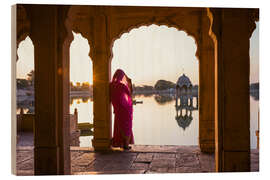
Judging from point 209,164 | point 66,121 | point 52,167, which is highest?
point 66,121

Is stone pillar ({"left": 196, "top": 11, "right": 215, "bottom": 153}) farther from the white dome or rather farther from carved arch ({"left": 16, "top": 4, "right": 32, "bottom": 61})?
the white dome

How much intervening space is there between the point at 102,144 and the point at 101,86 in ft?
4.54

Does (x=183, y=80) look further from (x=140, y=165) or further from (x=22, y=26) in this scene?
(x=140, y=165)

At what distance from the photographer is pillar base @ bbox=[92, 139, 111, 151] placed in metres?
5.35

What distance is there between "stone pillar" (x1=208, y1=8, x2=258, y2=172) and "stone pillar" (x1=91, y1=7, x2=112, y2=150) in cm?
312

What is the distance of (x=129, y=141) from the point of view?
5.40 metres

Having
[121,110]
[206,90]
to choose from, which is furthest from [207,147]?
[121,110]

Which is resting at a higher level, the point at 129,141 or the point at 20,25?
the point at 20,25

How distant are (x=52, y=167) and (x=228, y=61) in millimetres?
2575

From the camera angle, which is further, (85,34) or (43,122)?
(85,34)

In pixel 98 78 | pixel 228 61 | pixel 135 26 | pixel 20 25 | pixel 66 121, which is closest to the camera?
pixel 228 61

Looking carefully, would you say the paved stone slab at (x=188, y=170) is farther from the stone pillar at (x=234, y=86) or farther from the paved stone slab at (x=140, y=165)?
the stone pillar at (x=234, y=86)
